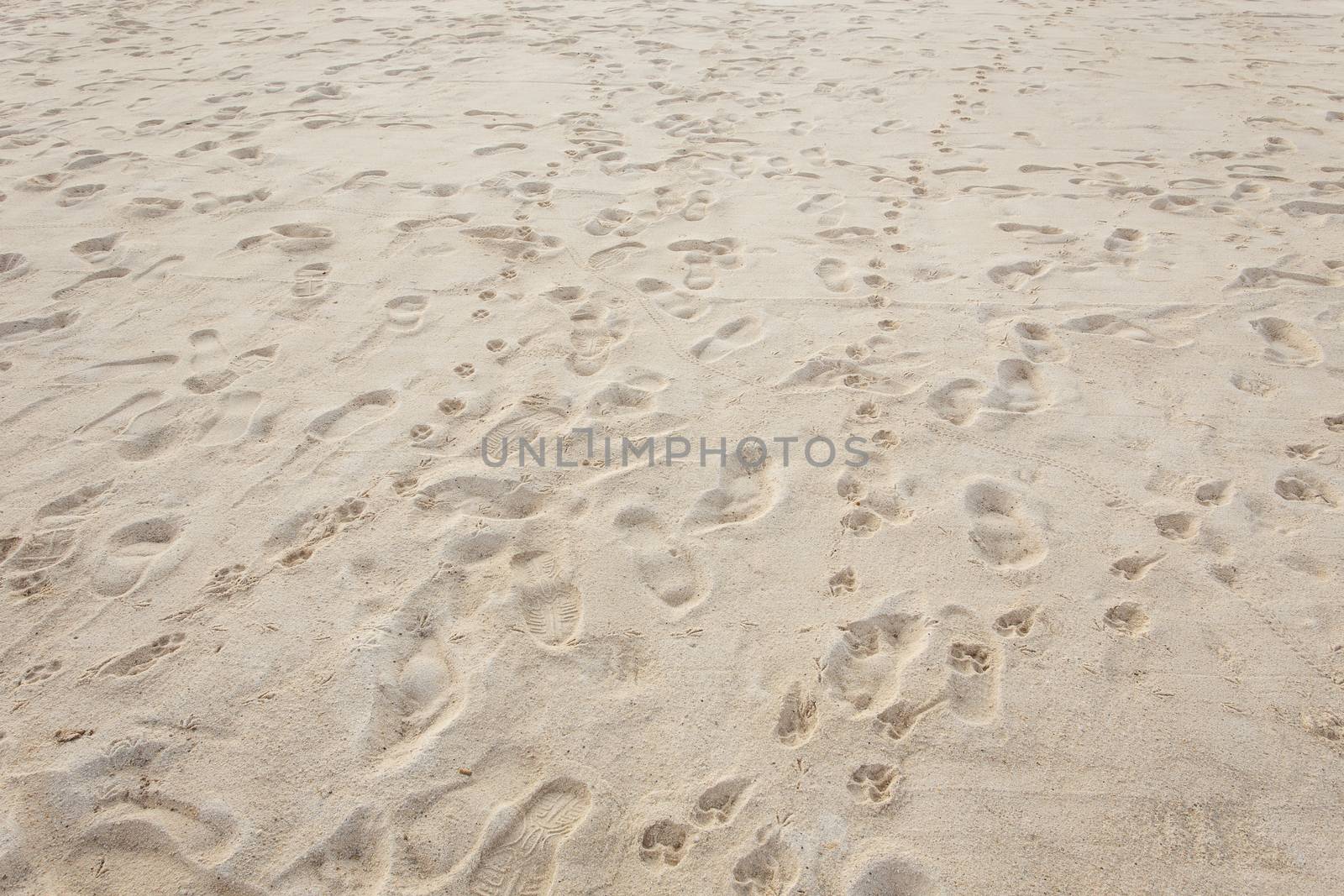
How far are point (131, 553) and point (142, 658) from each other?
16.3 inches

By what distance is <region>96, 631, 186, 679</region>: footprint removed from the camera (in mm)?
2037

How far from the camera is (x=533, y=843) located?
67.4 inches

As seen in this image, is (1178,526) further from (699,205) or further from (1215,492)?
(699,205)

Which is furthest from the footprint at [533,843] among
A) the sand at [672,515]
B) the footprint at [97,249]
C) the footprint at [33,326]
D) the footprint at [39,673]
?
the footprint at [97,249]

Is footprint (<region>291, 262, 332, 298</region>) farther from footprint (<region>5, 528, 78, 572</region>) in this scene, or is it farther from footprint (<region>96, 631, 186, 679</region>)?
footprint (<region>96, 631, 186, 679</region>)

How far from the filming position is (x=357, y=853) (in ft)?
5.61

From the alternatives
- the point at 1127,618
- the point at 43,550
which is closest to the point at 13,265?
the point at 43,550

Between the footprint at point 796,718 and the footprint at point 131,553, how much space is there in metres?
1.74

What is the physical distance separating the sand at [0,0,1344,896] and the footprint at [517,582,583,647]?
0.02 metres

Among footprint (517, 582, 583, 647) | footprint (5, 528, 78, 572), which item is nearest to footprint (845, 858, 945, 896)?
footprint (517, 582, 583, 647)

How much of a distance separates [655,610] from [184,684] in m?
1.14

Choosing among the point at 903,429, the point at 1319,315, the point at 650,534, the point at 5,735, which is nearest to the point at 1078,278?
the point at 1319,315

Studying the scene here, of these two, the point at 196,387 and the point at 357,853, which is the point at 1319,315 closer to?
the point at 357,853

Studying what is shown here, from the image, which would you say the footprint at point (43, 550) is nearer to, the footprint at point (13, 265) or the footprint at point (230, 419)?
the footprint at point (230, 419)
